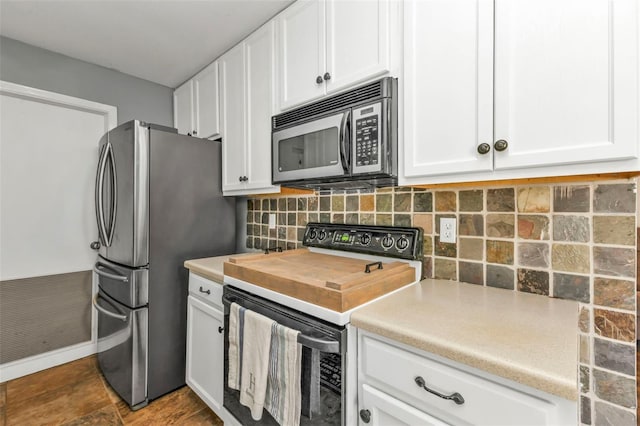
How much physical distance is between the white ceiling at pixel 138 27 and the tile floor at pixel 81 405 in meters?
2.37

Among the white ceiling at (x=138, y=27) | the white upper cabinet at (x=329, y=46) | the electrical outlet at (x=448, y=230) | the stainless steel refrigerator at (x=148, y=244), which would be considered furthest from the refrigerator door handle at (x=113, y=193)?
the electrical outlet at (x=448, y=230)

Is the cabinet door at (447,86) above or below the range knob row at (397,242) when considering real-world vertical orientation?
above

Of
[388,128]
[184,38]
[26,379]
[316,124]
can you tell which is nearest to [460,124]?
[388,128]

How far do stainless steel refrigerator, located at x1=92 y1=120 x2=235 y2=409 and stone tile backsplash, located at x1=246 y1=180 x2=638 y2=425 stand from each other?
1.41 metres

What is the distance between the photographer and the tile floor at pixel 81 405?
1.72 m

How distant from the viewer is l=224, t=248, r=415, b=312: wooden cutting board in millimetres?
1032

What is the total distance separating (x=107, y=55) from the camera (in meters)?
2.28

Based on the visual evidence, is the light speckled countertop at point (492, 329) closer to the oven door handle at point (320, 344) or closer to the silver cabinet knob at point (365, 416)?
the oven door handle at point (320, 344)

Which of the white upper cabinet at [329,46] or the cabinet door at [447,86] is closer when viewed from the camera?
the cabinet door at [447,86]

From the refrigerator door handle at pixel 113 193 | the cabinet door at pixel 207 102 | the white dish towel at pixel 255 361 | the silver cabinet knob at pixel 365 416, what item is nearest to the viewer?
the silver cabinet knob at pixel 365 416

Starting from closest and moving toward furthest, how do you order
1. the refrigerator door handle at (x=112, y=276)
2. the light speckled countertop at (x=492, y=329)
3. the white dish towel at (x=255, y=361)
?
the light speckled countertop at (x=492, y=329)
the white dish towel at (x=255, y=361)
the refrigerator door handle at (x=112, y=276)

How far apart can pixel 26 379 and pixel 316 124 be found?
270 centimetres

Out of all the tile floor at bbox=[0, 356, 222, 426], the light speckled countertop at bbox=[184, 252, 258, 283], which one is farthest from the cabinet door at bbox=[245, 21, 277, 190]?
the tile floor at bbox=[0, 356, 222, 426]

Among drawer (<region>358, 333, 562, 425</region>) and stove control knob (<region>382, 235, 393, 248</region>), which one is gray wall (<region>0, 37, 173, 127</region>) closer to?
stove control knob (<region>382, 235, 393, 248</region>)
